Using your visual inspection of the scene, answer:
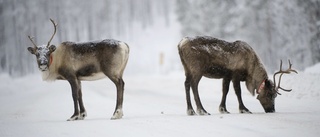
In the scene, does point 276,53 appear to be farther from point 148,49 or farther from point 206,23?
point 148,49

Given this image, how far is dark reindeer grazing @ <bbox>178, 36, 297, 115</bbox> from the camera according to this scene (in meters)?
9.55

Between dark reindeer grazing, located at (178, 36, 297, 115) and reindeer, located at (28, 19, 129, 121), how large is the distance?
1605 mm

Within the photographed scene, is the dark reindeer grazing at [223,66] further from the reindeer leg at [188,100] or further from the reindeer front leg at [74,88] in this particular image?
the reindeer front leg at [74,88]

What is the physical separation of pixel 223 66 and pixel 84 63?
132 inches

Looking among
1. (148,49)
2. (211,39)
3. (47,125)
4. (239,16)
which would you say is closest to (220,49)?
(211,39)

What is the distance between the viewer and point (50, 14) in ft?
141

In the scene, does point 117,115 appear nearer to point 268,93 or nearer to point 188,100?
point 188,100

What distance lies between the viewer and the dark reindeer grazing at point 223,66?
9.55 meters

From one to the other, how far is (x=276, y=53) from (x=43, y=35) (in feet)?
83.8

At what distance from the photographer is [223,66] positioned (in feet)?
31.8

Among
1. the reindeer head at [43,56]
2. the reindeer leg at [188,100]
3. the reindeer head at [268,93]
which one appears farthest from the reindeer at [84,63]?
the reindeer head at [268,93]

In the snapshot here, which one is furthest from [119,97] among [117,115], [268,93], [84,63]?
[268,93]

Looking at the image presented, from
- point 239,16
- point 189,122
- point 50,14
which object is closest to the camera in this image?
point 189,122

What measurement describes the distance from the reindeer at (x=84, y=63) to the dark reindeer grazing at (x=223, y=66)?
5.27 feet
